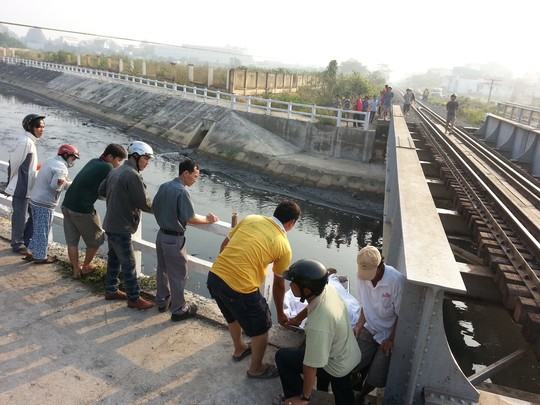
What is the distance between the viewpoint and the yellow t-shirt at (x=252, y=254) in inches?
131

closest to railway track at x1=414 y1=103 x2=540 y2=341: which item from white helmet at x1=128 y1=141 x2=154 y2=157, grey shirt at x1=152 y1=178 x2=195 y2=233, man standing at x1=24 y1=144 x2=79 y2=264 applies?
grey shirt at x1=152 y1=178 x2=195 y2=233

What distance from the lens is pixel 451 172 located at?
10695mm

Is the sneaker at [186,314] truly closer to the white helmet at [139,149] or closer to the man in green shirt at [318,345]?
the man in green shirt at [318,345]

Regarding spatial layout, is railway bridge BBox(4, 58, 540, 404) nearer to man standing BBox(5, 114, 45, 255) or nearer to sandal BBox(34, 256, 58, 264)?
sandal BBox(34, 256, 58, 264)

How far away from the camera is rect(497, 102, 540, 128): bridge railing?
55.9 feet

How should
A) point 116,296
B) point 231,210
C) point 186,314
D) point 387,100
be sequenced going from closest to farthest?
point 186,314
point 116,296
point 231,210
point 387,100

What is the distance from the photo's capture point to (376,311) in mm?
3432

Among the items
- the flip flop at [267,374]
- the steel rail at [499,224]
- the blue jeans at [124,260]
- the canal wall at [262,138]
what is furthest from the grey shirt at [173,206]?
the canal wall at [262,138]

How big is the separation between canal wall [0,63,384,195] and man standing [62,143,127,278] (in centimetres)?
1449

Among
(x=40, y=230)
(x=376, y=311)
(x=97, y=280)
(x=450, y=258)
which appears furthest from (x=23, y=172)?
(x=450, y=258)

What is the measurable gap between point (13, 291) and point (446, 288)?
4.53 m

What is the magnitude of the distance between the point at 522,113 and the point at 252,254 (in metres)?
19.4

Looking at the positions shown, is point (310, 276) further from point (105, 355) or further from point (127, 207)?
point (127, 207)

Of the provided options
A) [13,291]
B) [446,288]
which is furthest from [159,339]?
[446,288]
